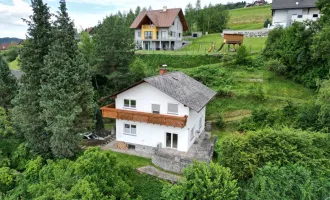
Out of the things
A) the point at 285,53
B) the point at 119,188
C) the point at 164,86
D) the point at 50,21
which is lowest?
the point at 119,188

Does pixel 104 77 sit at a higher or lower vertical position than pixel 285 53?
lower

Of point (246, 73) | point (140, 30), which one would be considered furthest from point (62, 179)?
point (140, 30)

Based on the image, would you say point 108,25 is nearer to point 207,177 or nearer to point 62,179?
point 62,179

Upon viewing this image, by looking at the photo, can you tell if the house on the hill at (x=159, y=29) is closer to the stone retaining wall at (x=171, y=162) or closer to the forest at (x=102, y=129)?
the forest at (x=102, y=129)

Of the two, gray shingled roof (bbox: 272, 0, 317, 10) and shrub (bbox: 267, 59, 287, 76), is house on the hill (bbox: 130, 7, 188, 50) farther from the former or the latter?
shrub (bbox: 267, 59, 287, 76)

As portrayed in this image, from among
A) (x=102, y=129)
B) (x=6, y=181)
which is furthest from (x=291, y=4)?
(x=6, y=181)

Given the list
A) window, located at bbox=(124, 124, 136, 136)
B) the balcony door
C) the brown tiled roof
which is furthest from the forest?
the brown tiled roof

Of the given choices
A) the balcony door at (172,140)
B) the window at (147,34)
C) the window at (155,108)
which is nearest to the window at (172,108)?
the window at (155,108)
